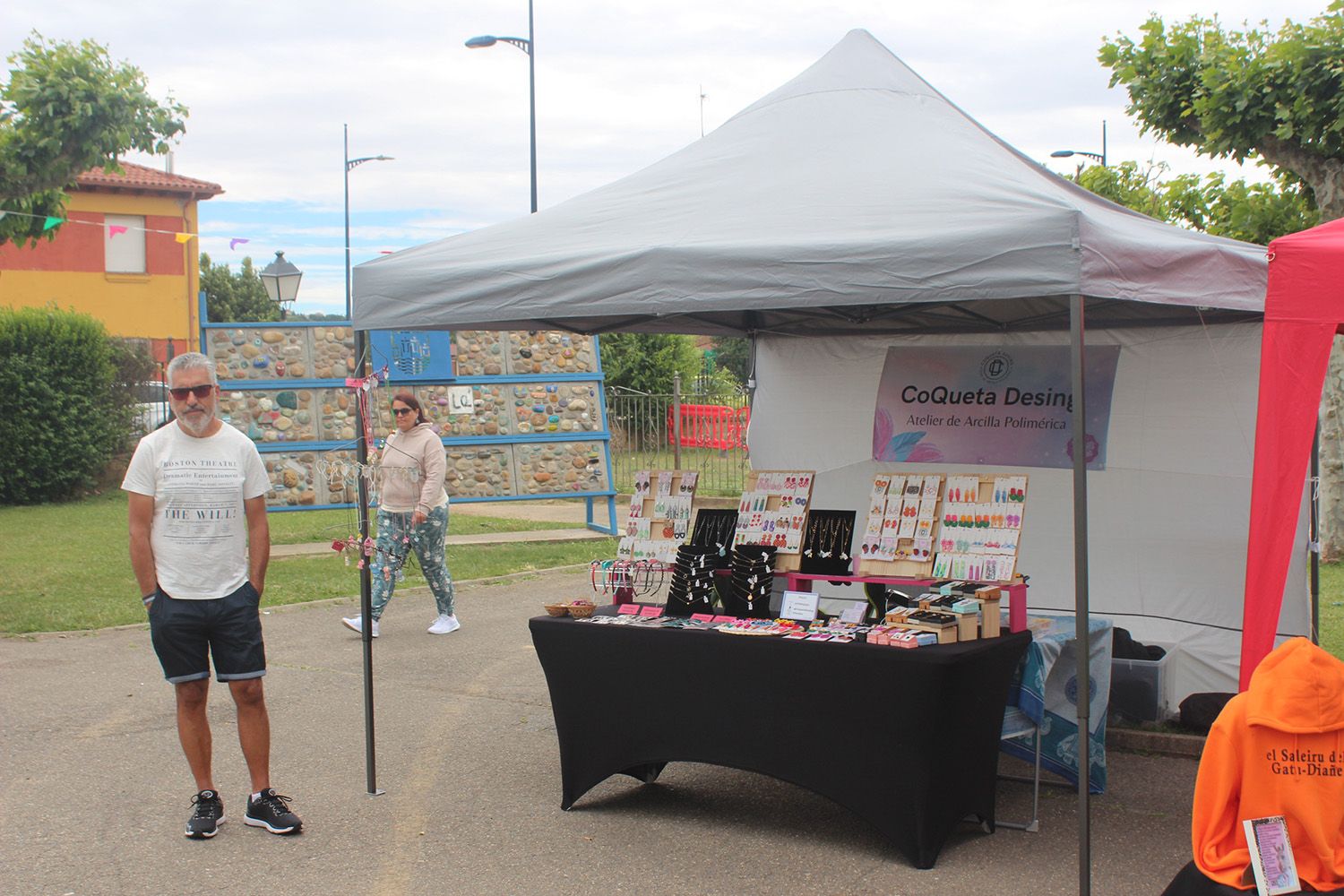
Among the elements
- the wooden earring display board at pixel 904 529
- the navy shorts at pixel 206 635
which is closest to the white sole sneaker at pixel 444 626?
the navy shorts at pixel 206 635

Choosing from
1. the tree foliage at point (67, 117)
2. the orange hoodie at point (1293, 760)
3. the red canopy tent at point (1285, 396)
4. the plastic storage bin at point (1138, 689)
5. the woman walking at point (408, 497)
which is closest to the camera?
the orange hoodie at point (1293, 760)

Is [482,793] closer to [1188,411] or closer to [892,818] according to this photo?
[892,818]

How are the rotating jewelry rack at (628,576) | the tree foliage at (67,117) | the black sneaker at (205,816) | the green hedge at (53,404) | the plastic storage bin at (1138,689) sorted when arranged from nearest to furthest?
the black sneaker at (205,816) < the rotating jewelry rack at (628,576) < the plastic storage bin at (1138,689) < the tree foliage at (67,117) < the green hedge at (53,404)

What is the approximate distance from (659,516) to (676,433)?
31.9 feet

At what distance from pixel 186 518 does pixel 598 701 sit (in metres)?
1.80

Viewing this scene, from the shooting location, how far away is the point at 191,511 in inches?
190

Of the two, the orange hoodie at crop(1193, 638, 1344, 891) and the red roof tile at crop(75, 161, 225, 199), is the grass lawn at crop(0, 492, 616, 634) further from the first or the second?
the red roof tile at crop(75, 161, 225, 199)

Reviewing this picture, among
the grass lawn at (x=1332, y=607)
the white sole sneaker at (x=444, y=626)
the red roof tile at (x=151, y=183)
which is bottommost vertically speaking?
the white sole sneaker at (x=444, y=626)

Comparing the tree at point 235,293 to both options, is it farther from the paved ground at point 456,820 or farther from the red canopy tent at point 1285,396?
the red canopy tent at point 1285,396

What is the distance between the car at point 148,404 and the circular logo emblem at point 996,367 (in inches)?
589

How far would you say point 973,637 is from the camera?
15.6 ft

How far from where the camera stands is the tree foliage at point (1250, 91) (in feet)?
32.9

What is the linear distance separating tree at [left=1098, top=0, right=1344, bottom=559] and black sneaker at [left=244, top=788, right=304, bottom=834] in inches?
356

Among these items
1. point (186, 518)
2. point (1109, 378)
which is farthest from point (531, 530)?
point (186, 518)
